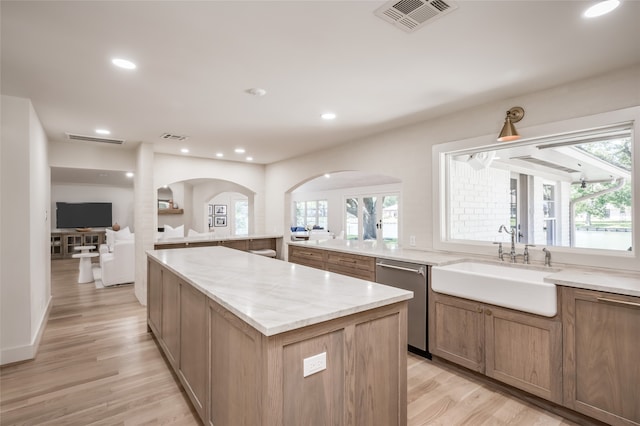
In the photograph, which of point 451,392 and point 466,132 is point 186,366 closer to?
point 451,392

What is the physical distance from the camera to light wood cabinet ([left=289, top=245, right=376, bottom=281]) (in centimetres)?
343

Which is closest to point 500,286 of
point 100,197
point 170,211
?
point 170,211

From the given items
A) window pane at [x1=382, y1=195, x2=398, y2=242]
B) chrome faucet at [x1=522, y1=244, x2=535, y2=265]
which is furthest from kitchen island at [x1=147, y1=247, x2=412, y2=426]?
window pane at [x1=382, y1=195, x2=398, y2=242]

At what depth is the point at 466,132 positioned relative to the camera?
3.13 metres


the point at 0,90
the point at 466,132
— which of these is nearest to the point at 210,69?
the point at 0,90

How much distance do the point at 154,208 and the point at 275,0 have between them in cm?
413

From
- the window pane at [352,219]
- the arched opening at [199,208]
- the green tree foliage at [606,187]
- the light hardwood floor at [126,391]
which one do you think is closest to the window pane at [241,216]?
the arched opening at [199,208]

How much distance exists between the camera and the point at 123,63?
2172mm

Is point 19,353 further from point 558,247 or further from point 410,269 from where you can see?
point 558,247

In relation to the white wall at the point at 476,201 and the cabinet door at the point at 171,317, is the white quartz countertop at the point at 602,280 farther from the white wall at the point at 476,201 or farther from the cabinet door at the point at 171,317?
the cabinet door at the point at 171,317

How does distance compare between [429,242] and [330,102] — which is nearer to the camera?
[330,102]

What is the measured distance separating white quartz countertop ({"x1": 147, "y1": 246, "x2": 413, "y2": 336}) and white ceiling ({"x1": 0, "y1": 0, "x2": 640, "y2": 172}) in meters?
1.46

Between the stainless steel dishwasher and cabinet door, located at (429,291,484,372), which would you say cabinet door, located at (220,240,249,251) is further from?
cabinet door, located at (429,291,484,372)

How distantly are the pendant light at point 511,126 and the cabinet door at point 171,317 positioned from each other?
2886mm
